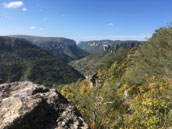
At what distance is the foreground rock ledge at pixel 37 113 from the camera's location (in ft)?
7.94

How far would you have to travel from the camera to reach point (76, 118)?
2.80 m

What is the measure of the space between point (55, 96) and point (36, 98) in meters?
0.51

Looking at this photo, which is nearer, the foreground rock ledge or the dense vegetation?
the foreground rock ledge

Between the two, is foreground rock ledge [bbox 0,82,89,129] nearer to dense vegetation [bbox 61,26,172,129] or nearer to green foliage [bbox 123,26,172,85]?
dense vegetation [bbox 61,26,172,129]

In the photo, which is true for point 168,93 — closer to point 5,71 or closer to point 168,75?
point 168,75

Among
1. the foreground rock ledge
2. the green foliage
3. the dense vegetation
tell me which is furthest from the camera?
the green foliage

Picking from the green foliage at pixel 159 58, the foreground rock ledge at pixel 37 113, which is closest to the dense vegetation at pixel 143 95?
the green foliage at pixel 159 58

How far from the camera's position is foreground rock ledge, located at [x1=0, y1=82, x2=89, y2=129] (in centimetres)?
242

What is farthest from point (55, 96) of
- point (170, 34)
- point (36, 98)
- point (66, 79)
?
point (66, 79)

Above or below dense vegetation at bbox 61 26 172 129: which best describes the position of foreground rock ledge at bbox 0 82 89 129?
above

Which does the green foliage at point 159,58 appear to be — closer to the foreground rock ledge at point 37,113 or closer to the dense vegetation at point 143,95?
the dense vegetation at point 143,95

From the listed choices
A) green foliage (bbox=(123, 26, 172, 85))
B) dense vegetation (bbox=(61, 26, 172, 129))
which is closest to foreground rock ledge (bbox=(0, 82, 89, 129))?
dense vegetation (bbox=(61, 26, 172, 129))

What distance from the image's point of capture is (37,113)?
8.88ft

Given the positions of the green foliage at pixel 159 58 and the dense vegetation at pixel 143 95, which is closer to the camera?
the dense vegetation at pixel 143 95
